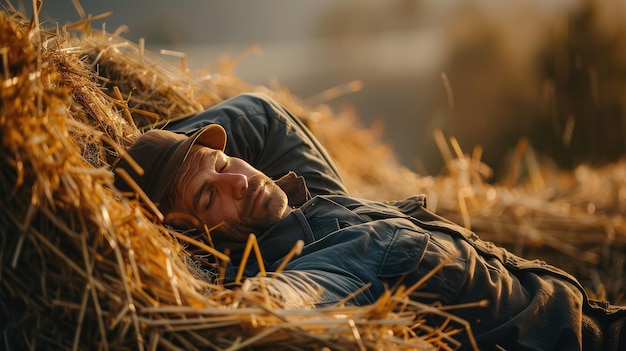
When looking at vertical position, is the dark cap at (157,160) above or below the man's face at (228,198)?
above

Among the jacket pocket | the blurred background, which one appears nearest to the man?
the jacket pocket

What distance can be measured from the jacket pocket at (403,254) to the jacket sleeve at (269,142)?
70 cm

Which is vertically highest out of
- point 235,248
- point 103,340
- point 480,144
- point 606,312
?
point 103,340

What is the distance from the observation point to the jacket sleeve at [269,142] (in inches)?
120

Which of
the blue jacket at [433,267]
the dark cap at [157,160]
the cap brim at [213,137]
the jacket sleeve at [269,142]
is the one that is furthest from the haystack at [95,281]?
the jacket sleeve at [269,142]

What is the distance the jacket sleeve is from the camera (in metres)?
3.06

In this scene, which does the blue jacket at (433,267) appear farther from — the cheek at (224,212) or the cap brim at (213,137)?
the cap brim at (213,137)

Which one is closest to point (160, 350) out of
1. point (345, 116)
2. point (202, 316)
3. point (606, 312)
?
point (202, 316)

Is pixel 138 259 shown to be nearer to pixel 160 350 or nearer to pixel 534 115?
pixel 160 350

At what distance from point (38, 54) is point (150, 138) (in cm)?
69

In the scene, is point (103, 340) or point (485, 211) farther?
point (485, 211)

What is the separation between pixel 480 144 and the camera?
7.73m

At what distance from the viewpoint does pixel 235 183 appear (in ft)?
8.39

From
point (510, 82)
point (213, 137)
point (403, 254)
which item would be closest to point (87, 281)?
point (403, 254)
